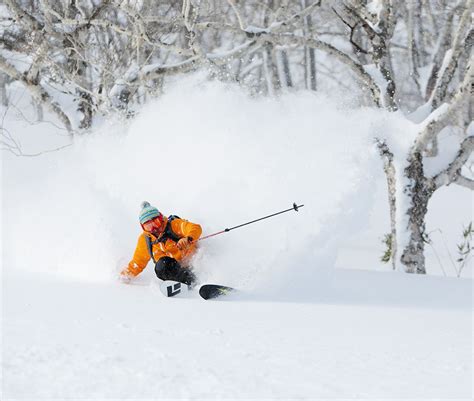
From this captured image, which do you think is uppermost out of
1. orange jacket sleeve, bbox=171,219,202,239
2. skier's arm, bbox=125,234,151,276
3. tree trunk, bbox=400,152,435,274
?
tree trunk, bbox=400,152,435,274

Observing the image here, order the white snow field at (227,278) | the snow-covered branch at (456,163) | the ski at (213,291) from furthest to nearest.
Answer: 1. the snow-covered branch at (456,163)
2. the ski at (213,291)
3. the white snow field at (227,278)

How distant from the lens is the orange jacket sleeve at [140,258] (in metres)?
7.03

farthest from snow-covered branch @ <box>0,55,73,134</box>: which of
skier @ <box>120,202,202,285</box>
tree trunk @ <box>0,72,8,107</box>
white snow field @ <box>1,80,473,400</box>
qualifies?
tree trunk @ <box>0,72,8,107</box>

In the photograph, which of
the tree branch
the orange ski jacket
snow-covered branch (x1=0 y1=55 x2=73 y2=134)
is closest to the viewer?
the orange ski jacket

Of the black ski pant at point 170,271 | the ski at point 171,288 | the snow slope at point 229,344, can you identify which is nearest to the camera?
the snow slope at point 229,344

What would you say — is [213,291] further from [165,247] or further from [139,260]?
[139,260]

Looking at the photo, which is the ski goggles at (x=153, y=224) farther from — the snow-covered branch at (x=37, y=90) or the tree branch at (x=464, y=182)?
the tree branch at (x=464, y=182)

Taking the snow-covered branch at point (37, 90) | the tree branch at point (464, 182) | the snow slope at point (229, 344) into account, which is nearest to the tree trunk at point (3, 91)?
the snow-covered branch at point (37, 90)

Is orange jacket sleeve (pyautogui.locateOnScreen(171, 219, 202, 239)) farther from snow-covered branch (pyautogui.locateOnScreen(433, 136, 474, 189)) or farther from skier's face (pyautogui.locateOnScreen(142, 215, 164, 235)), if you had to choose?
snow-covered branch (pyautogui.locateOnScreen(433, 136, 474, 189))

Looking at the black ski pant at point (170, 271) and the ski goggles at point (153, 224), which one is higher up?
the ski goggles at point (153, 224)

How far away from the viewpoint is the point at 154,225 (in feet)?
22.7

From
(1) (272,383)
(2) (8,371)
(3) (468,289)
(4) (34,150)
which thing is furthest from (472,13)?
(4) (34,150)

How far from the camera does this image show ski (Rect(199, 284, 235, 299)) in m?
6.11

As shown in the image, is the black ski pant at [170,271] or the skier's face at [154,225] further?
the skier's face at [154,225]
